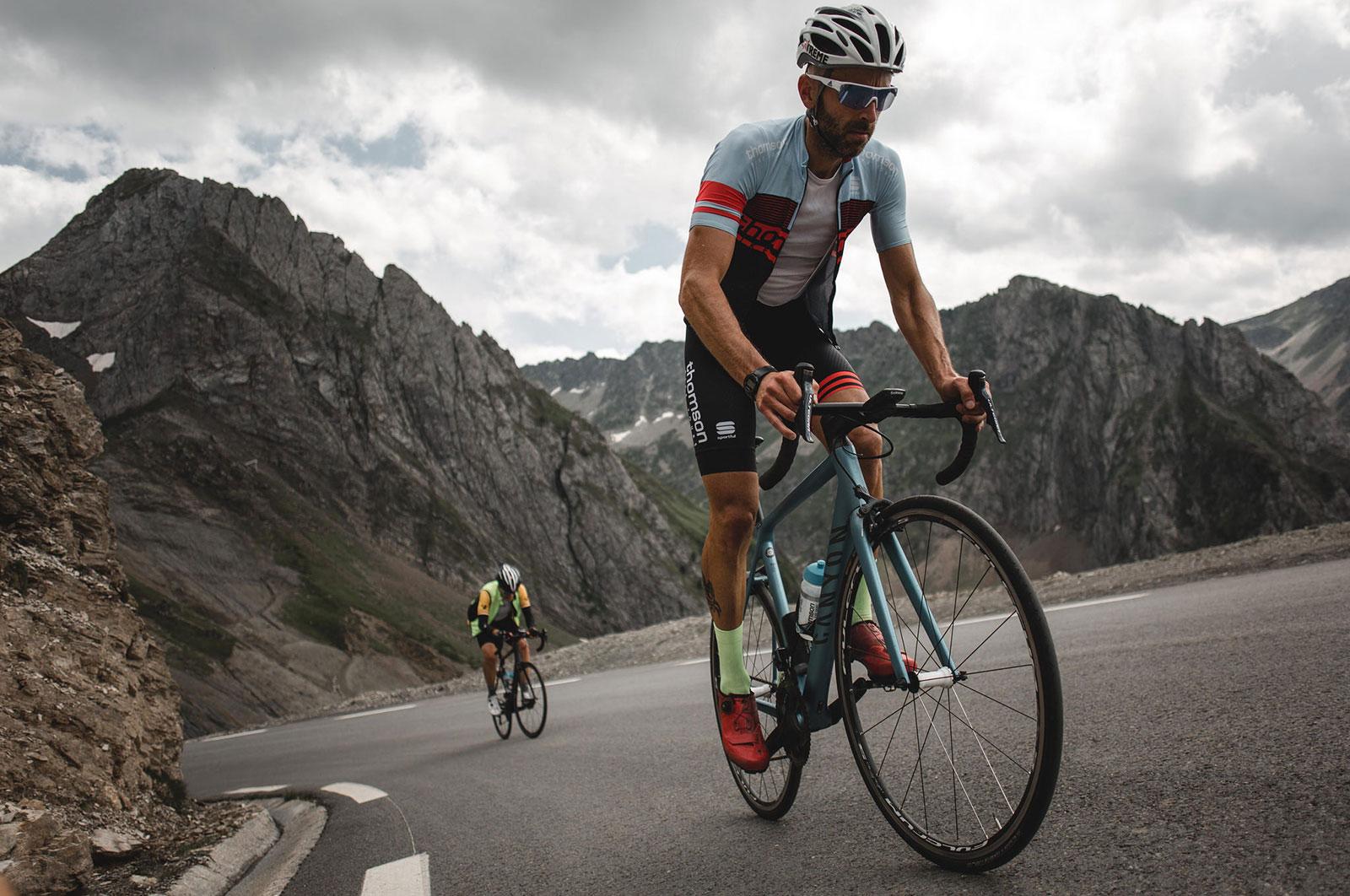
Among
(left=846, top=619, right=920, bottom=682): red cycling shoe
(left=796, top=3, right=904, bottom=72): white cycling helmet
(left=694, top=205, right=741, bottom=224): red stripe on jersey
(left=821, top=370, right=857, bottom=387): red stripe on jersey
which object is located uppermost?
(left=796, top=3, right=904, bottom=72): white cycling helmet

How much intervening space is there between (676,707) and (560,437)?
3819 inches

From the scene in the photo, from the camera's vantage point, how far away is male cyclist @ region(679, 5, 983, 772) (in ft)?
10.1

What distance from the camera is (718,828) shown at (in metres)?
3.68

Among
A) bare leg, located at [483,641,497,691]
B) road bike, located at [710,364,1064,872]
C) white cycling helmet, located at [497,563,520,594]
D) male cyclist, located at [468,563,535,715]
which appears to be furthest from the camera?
white cycling helmet, located at [497,563,520,594]

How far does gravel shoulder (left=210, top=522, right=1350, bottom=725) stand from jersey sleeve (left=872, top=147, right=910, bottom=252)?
346 inches

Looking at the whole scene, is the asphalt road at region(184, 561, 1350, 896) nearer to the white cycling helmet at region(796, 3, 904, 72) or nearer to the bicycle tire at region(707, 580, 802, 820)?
the bicycle tire at region(707, 580, 802, 820)

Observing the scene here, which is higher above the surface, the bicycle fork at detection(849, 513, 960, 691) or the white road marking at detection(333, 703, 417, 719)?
the bicycle fork at detection(849, 513, 960, 691)

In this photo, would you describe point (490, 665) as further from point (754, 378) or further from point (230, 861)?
point (754, 378)

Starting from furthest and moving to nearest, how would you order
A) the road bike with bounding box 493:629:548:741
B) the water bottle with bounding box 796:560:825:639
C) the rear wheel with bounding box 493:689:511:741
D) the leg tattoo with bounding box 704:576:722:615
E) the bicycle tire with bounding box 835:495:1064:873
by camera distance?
the rear wheel with bounding box 493:689:511:741, the road bike with bounding box 493:629:548:741, the leg tattoo with bounding box 704:576:722:615, the water bottle with bounding box 796:560:825:639, the bicycle tire with bounding box 835:495:1064:873

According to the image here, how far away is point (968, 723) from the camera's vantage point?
Result: 2871 mm

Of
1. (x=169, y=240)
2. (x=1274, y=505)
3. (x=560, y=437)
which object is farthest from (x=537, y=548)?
(x=1274, y=505)

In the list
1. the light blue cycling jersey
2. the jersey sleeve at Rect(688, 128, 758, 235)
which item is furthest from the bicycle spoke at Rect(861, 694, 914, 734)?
the jersey sleeve at Rect(688, 128, 758, 235)

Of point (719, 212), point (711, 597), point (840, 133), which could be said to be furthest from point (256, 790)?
point (840, 133)

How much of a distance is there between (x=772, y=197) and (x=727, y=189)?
201 mm
